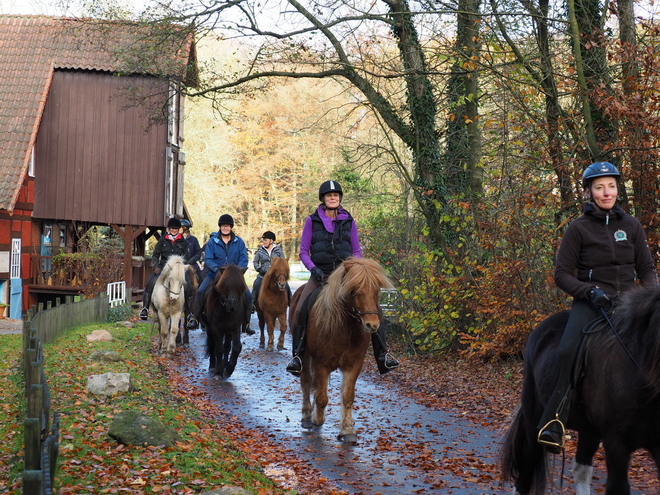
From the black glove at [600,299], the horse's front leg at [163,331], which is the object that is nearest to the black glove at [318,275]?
the black glove at [600,299]

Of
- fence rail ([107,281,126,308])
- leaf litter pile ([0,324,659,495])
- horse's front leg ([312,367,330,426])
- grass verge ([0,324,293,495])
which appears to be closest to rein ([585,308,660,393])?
leaf litter pile ([0,324,659,495])

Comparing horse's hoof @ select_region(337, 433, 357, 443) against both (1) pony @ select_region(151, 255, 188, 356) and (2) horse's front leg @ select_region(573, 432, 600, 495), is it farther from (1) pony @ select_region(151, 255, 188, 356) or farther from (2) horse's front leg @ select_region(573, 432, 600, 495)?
(1) pony @ select_region(151, 255, 188, 356)

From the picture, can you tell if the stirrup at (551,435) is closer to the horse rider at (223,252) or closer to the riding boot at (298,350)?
the riding boot at (298,350)

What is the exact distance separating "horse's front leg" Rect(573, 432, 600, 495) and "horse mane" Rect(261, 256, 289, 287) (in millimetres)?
12711

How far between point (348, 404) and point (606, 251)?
409cm

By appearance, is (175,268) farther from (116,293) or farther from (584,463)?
(116,293)

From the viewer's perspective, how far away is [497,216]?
14.1 m

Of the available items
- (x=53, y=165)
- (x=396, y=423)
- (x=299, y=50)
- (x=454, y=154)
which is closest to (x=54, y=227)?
(x=53, y=165)

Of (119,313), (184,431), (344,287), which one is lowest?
(184,431)

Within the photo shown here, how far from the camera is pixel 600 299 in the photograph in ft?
18.2

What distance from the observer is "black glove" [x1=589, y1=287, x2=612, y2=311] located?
18.2 feet

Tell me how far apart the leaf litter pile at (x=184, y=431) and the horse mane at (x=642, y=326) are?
7.59ft

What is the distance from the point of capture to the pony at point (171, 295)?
16250 mm

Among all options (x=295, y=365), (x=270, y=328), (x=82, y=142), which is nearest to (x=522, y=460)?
(x=295, y=365)
